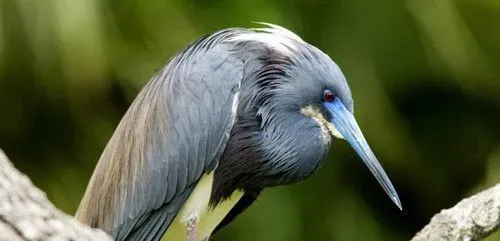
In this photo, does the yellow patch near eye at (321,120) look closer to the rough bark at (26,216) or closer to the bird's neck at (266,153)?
the bird's neck at (266,153)

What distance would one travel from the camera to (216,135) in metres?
2.27

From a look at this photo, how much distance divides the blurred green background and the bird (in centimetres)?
100

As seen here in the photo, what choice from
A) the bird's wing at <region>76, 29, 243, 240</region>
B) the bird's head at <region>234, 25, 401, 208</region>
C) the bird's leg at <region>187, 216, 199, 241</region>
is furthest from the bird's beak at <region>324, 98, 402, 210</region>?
the bird's leg at <region>187, 216, 199, 241</region>

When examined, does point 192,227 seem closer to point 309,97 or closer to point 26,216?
point 309,97

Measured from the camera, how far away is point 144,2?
11.2 feet

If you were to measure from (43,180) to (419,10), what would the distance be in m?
1.33

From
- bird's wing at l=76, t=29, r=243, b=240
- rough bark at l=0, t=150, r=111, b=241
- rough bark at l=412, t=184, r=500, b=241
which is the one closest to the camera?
rough bark at l=0, t=150, r=111, b=241

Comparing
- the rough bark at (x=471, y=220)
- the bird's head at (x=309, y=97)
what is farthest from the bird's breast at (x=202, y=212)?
the rough bark at (x=471, y=220)

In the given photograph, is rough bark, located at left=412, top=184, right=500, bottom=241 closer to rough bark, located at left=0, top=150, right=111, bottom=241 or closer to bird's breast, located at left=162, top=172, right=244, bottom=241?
bird's breast, located at left=162, top=172, right=244, bottom=241

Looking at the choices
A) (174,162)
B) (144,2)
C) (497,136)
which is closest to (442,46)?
(497,136)

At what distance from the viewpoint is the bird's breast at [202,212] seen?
229 cm

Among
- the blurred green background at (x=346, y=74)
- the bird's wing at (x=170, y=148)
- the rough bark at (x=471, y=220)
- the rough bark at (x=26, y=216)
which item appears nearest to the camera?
the rough bark at (x=26, y=216)

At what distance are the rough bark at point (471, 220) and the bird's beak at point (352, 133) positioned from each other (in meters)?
0.26

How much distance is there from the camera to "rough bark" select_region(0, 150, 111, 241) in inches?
45.7
